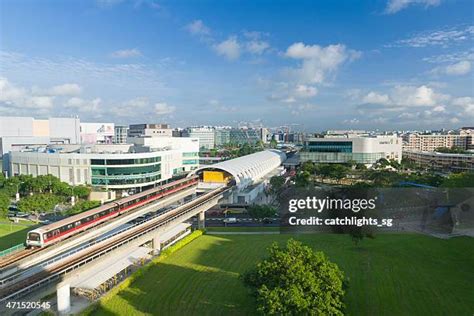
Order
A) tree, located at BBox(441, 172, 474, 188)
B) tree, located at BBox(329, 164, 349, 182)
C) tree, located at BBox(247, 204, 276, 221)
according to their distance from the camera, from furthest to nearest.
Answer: tree, located at BBox(329, 164, 349, 182), tree, located at BBox(441, 172, 474, 188), tree, located at BBox(247, 204, 276, 221)

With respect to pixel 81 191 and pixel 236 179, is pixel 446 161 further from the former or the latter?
pixel 81 191

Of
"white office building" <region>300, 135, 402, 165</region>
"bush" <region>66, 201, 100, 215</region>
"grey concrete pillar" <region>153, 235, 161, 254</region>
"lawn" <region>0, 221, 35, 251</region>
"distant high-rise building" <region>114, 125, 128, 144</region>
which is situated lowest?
"lawn" <region>0, 221, 35, 251</region>

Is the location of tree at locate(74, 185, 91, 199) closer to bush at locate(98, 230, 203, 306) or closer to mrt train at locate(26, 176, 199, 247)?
mrt train at locate(26, 176, 199, 247)

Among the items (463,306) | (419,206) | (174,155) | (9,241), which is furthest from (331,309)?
(174,155)

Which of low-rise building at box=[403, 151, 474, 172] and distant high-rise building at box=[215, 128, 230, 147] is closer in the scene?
low-rise building at box=[403, 151, 474, 172]

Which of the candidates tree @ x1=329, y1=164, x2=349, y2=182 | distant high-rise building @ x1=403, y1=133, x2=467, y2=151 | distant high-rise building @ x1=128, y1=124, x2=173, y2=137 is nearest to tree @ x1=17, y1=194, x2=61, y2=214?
tree @ x1=329, y1=164, x2=349, y2=182

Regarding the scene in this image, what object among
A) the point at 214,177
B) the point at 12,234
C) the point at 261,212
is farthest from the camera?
the point at 214,177

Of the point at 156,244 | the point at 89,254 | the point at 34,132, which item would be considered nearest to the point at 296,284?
the point at 89,254
